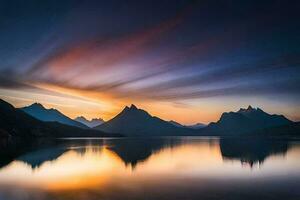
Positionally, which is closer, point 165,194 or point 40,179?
point 165,194

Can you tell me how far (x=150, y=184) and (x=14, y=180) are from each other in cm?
2548

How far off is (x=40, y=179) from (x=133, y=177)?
58.3 ft

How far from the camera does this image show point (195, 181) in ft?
188

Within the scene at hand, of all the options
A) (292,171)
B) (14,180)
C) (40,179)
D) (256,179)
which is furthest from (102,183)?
(292,171)

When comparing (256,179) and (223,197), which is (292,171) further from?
(223,197)

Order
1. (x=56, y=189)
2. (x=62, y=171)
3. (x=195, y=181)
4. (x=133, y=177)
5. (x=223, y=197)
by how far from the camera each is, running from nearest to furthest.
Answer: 1. (x=223, y=197)
2. (x=56, y=189)
3. (x=195, y=181)
4. (x=133, y=177)
5. (x=62, y=171)

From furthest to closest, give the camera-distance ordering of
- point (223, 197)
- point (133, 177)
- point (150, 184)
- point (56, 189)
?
point (133, 177), point (150, 184), point (56, 189), point (223, 197)

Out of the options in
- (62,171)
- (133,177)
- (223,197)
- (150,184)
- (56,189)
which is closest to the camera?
(223,197)

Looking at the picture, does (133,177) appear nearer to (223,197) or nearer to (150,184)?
(150,184)

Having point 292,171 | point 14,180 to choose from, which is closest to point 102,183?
point 14,180

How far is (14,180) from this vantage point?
58062mm

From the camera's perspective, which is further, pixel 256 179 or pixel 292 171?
pixel 292 171

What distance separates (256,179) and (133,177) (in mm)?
23691

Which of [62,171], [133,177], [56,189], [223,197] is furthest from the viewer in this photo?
[62,171]
